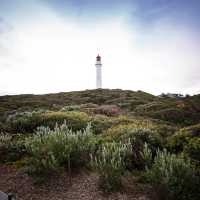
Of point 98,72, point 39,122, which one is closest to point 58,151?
point 39,122

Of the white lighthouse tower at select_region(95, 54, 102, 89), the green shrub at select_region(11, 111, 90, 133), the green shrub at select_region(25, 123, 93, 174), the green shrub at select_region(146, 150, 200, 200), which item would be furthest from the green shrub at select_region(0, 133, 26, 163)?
the white lighthouse tower at select_region(95, 54, 102, 89)

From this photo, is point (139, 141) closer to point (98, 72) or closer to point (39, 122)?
point (39, 122)

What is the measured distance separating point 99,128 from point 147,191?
4.82 m

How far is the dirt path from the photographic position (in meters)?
3.70

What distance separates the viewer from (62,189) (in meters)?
3.95

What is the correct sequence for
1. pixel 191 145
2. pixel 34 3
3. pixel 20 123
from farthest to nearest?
pixel 34 3 < pixel 20 123 < pixel 191 145

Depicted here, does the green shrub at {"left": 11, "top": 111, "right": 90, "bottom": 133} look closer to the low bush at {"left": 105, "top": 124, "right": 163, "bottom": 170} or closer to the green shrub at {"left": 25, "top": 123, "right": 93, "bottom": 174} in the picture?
the low bush at {"left": 105, "top": 124, "right": 163, "bottom": 170}

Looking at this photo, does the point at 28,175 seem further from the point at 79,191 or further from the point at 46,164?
the point at 79,191

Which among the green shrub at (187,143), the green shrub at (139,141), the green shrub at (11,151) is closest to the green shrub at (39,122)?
the green shrub at (139,141)

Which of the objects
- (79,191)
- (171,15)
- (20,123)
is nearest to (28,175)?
(79,191)

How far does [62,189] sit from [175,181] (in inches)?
69.2

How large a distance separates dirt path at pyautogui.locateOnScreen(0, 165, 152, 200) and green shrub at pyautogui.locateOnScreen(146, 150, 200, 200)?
32cm

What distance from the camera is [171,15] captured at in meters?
12.6

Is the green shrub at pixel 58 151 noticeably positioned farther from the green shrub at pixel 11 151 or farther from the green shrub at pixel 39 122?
the green shrub at pixel 39 122
